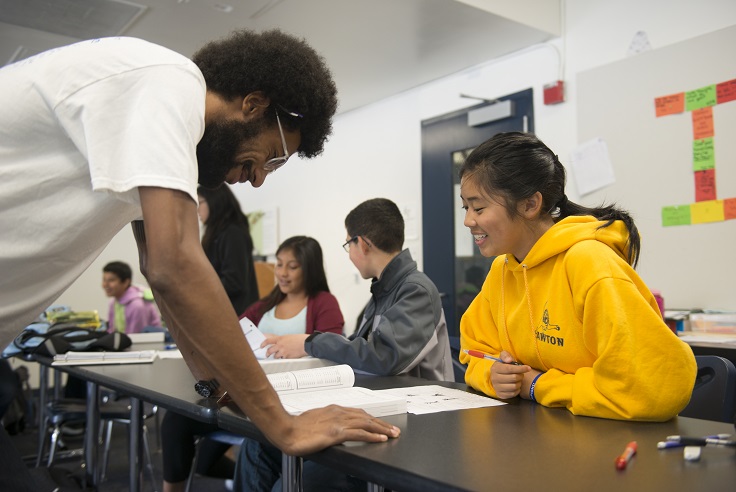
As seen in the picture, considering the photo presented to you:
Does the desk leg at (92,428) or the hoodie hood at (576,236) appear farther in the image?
the desk leg at (92,428)

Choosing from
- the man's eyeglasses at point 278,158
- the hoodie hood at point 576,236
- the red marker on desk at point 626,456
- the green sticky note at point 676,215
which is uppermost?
the man's eyeglasses at point 278,158

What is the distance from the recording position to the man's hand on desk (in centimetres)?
90

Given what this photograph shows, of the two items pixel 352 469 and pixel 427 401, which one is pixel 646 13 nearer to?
pixel 427 401

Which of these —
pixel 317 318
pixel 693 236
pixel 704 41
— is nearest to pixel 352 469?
pixel 317 318

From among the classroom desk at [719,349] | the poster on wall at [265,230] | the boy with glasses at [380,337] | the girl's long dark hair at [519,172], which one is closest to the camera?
the girl's long dark hair at [519,172]

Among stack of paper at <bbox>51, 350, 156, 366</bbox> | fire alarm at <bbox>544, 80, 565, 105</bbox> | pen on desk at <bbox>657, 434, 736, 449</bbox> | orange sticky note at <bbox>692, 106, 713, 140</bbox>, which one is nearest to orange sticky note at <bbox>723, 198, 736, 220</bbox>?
orange sticky note at <bbox>692, 106, 713, 140</bbox>

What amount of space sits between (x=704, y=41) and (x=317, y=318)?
2.18 m

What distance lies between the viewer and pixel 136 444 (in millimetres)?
1923

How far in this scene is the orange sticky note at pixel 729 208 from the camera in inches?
112

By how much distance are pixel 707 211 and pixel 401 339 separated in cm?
196

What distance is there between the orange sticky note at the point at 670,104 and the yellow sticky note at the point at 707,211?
1.52ft

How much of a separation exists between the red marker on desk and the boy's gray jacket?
0.86 meters

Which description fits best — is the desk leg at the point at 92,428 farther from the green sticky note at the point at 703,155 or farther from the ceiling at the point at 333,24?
the green sticky note at the point at 703,155

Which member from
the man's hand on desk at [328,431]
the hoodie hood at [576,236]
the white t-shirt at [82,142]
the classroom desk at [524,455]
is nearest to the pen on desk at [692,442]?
the classroom desk at [524,455]
